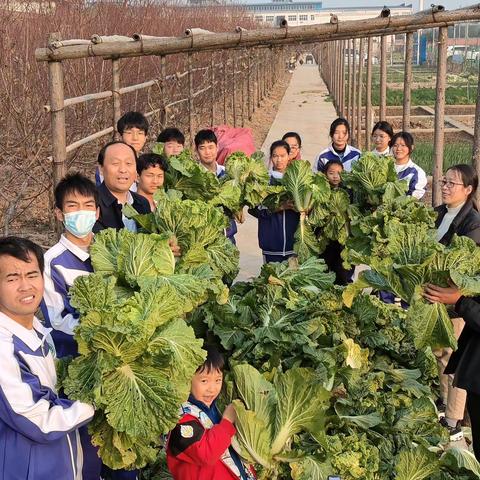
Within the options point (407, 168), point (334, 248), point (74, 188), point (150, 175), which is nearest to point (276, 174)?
point (334, 248)

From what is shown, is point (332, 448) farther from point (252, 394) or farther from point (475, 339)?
point (475, 339)

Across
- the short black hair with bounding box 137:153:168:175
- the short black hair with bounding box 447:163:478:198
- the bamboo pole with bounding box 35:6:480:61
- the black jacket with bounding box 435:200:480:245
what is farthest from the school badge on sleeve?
the bamboo pole with bounding box 35:6:480:61

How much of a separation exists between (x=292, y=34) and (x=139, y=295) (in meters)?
4.61

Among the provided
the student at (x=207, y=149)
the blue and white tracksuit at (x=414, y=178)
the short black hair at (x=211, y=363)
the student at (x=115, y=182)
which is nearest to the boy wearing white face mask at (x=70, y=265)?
the student at (x=115, y=182)

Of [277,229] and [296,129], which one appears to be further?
[296,129]

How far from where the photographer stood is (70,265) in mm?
3328

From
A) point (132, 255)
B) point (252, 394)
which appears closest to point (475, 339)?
point (252, 394)

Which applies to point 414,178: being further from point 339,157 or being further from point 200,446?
point 200,446

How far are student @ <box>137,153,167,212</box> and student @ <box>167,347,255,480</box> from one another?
64.0 inches

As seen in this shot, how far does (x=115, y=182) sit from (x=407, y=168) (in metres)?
3.02

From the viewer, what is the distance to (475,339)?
3801 mm

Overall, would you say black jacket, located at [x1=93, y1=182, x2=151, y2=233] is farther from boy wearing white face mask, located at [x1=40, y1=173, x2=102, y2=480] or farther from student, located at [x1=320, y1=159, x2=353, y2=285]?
student, located at [x1=320, y1=159, x2=353, y2=285]

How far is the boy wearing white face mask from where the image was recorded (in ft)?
10.5

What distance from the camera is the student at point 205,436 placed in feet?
9.85
